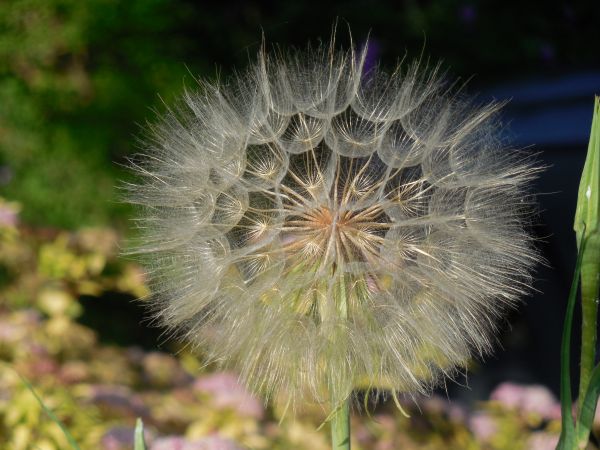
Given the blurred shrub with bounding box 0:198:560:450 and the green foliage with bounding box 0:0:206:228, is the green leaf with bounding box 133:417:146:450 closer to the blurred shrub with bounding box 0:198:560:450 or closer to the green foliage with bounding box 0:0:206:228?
the blurred shrub with bounding box 0:198:560:450

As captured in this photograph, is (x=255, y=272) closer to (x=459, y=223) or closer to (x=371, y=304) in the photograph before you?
(x=371, y=304)

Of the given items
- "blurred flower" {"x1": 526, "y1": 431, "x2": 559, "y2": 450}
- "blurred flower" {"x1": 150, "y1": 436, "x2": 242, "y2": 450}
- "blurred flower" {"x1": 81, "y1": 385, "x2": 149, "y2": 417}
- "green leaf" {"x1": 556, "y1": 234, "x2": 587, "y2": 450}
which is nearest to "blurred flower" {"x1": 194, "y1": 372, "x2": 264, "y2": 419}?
"blurred flower" {"x1": 81, "y1": 385, "x2": 149, "y2": 417}

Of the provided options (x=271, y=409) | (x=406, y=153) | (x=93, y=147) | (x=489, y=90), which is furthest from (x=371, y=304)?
(x=489, y=90)

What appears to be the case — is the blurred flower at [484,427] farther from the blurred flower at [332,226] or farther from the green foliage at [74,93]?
the green foliage at [74,93]

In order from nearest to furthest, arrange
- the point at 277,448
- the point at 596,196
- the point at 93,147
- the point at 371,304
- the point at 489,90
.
→ 1. the point at 596,196
2. the point at 371,304
3. the point at 277,448
4. the point at 93,147
5. the point at 489,90

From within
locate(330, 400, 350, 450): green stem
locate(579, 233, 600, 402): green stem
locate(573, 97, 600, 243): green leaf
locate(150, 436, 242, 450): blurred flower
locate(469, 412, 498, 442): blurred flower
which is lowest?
locate(469, 412, 498, 442): blurred flower

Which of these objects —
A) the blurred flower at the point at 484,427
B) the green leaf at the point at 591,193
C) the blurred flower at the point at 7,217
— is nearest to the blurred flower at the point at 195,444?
the green leaf at the point at 591,193
